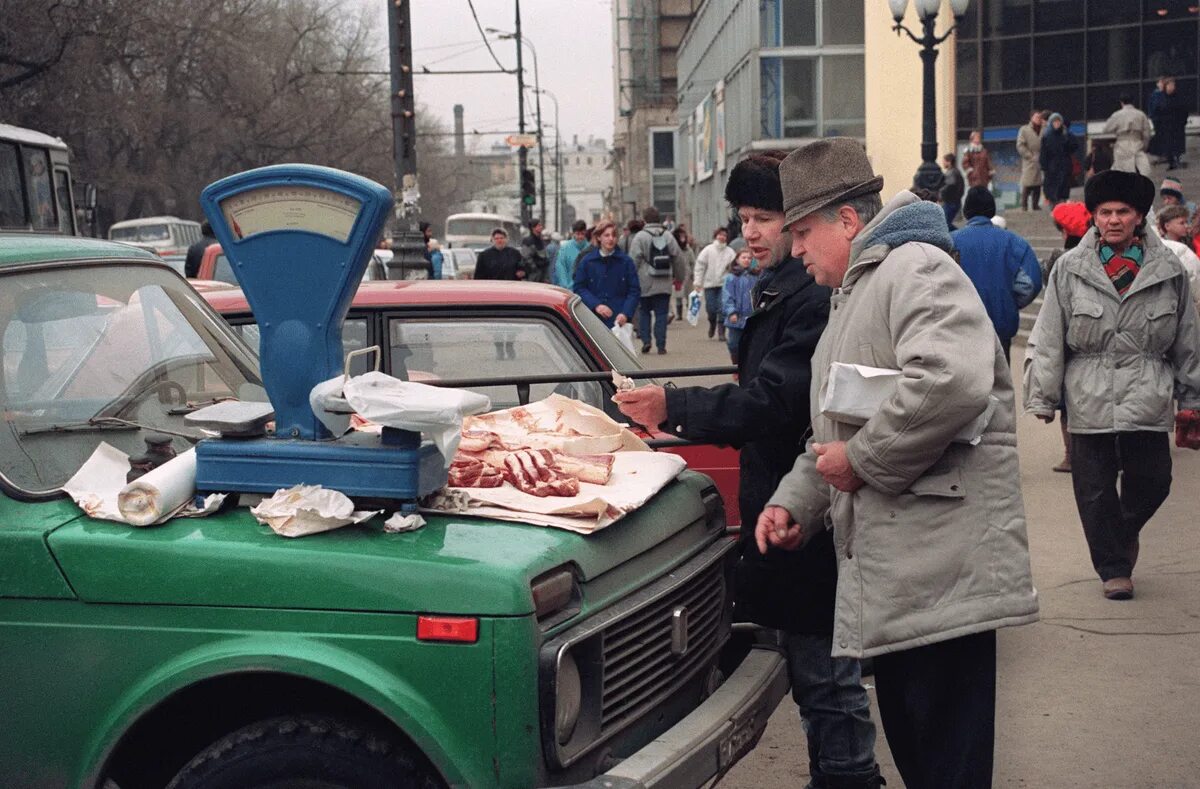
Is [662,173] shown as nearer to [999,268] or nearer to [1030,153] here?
[1030,153]

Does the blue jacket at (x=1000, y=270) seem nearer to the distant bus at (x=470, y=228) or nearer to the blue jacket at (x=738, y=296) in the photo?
the blue jacket at (x=738, y=296)

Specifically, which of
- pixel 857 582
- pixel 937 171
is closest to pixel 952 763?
pixel 857 582

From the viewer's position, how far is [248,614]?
318cm

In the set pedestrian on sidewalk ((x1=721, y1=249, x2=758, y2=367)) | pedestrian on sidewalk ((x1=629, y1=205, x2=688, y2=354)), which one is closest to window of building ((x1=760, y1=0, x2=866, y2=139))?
pedestrian on sidewalk ((x1=629, y1=205, x2=688, y2=354))

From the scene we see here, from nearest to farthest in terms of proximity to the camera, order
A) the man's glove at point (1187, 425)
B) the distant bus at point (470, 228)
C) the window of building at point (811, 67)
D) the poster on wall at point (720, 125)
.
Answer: the man's glove at point (1187, 425) < the window of building at point (811, 67) < the poster on wall at point (720, 125) < the distant bus at point (470, 228)

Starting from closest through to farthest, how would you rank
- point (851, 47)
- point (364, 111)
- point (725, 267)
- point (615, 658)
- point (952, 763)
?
point (615, 658)
point (952, 763)
point (725, 267)
point (851, 47)
point (364, 111)

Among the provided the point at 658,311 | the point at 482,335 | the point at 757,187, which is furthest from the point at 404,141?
the point at 757,187

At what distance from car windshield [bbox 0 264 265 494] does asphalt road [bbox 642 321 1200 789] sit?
2.21 meters

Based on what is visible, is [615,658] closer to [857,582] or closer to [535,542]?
[535,542]

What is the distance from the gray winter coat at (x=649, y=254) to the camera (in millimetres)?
19828

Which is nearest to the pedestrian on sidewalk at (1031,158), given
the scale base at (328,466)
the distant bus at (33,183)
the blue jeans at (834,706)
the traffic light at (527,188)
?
the traffic light at (527,188)

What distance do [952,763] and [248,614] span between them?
5.83 ft

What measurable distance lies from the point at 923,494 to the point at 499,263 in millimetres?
13255

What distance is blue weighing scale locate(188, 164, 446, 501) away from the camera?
341 cm
